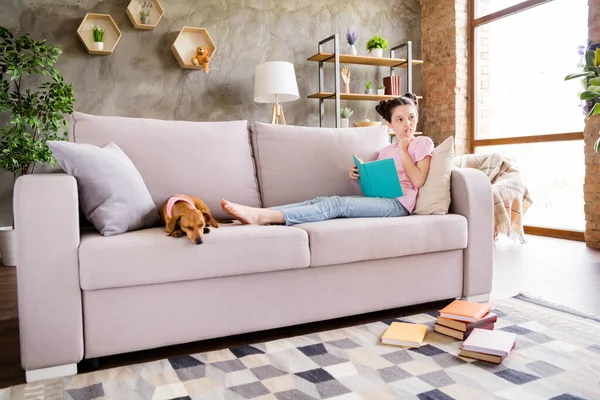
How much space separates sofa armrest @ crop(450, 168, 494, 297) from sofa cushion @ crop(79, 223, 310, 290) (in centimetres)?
85

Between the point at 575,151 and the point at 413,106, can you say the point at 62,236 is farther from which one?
the point at 575,151

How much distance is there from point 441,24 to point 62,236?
4876mm

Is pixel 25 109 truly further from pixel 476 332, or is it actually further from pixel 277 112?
pixel 476 332

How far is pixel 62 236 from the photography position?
156cm

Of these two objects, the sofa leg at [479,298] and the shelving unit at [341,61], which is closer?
the sofa leg at [479,298]

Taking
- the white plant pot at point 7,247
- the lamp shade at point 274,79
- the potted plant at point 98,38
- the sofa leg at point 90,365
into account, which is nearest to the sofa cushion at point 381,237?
the sofa leg at point 90,365

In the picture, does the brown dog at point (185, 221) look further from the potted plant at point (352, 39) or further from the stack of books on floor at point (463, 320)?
the potted plant at point (352, 39)

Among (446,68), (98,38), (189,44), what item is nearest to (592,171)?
(446,68)

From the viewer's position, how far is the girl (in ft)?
6.93

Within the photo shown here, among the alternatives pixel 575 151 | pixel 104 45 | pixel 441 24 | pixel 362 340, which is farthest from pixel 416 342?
pixel 441 24

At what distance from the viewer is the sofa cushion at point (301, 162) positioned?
2.47 metres

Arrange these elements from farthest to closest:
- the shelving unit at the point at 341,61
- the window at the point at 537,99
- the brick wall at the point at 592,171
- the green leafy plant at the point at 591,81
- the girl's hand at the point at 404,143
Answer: the shelving unit at the point at 341,61
the window at the point at 537,99
the brick wall at the point at 592,171
the green leafy plant at the point at 591,81
the girl's hand at the point at 404,143

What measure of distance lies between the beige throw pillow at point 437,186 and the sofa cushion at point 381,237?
0.08m

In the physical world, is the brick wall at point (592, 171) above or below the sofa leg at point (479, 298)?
above
